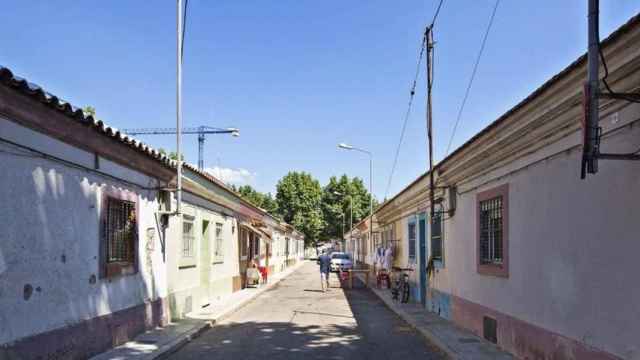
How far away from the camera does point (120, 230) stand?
10508 millimetres

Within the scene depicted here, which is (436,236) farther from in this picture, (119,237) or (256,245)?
(256,245)

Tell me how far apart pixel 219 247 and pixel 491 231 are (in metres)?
10.9

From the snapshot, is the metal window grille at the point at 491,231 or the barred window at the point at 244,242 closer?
the metal window grille at the point at 491,231

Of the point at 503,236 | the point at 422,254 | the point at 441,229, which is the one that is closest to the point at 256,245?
the point at 422,254

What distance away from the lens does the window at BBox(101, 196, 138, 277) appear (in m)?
9.66

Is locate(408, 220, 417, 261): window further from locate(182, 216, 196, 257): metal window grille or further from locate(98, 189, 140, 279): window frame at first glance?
locate(98, 189, 140, 279): window frame

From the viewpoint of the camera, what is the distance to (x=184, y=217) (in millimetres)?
14773

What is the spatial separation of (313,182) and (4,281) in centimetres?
6267

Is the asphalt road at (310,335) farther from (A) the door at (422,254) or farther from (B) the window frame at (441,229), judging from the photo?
(B) the window frame at (441,229)

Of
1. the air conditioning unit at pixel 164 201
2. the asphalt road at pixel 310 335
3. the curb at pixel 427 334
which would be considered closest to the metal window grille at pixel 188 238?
the air conditioning unit at pixel 164 201

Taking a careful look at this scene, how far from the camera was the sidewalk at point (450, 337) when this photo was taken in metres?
9.41

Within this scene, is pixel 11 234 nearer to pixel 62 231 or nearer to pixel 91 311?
pixel 62 231

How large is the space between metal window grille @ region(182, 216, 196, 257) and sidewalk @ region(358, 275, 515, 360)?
565cm

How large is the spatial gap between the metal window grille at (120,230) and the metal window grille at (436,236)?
706 cm
